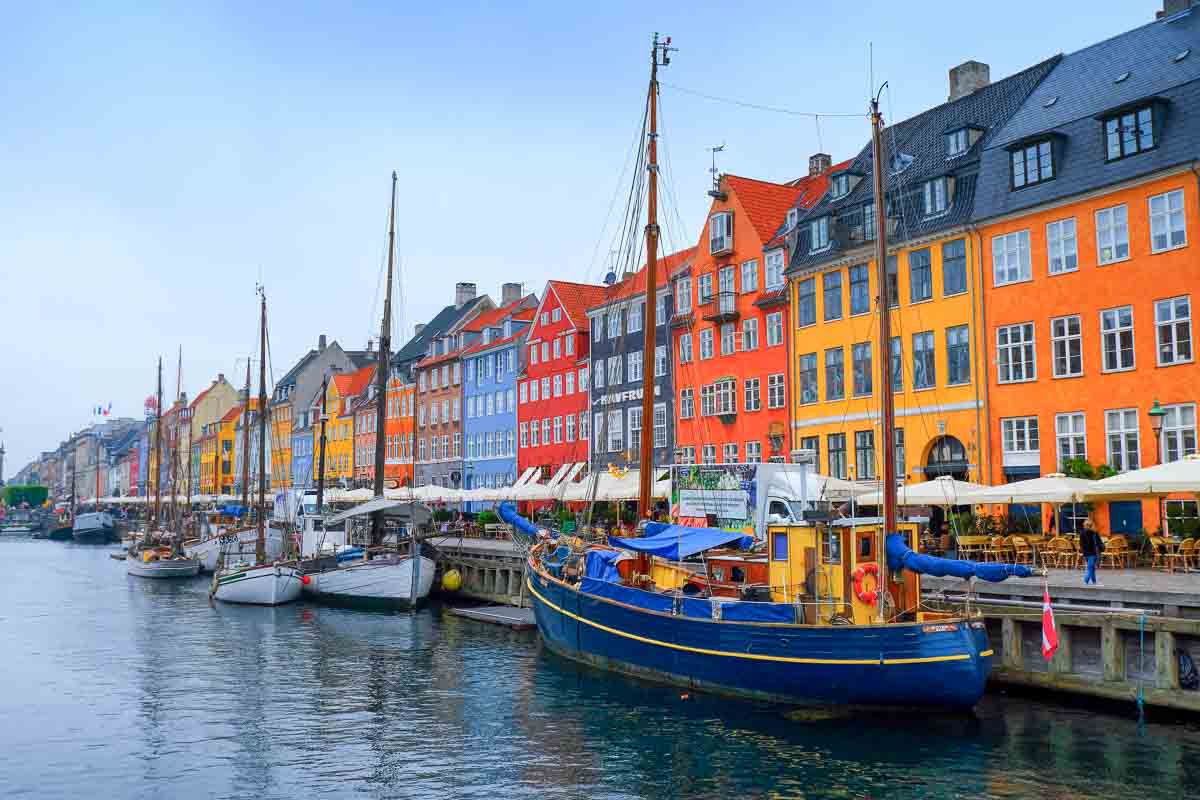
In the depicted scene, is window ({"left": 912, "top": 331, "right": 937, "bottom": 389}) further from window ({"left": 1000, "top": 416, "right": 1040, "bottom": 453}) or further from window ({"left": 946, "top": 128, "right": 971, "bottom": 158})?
window ({"left": 946, "top": 128, "right": 971, "bottom": 158})

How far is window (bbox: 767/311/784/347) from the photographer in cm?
4850

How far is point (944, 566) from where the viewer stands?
2023 centimetres

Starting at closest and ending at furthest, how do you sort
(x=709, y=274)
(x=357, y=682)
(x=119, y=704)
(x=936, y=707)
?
1. (x=936, y=707)
2. (x=119, y=704)
3. (x=357, y=682)
4. (x=709, y=274)

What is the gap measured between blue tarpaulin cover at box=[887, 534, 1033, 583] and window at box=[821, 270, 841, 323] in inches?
952

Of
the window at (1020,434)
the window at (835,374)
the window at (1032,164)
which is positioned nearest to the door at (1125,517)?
the window at (1020,434)

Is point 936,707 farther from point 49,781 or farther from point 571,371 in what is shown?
point 571,371

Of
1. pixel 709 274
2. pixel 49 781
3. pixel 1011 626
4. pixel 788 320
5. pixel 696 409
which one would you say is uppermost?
pixel 709 274

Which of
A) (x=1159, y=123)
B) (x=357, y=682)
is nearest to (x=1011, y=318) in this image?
(x=1159, y=123)

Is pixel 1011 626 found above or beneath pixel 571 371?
beneath

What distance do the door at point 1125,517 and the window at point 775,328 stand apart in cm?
1789

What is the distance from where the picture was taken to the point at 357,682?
86.4 ft

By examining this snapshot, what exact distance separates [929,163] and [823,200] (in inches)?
249

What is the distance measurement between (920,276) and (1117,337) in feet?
27.8

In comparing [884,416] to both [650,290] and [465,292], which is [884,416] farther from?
[465,292]
